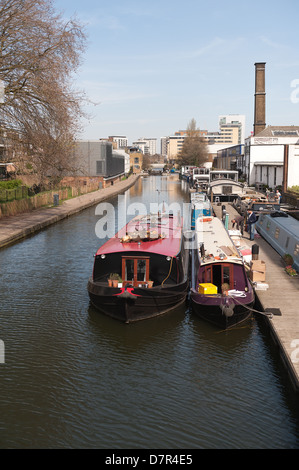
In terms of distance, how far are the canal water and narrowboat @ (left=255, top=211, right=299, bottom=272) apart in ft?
18.8

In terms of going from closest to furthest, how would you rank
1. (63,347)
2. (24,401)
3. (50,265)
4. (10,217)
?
1. (24,401)
2. (63,347)
3. (50,265)
4. (10,217)

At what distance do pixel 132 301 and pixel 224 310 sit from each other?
3.10 m

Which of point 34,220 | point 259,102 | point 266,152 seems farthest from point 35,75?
point 259,102

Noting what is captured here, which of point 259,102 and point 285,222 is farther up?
point 259,102

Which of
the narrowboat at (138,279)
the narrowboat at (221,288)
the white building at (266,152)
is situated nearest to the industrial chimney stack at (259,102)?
the white building at (266,152)

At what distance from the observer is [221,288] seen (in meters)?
16.0

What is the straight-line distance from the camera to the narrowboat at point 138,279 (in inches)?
615

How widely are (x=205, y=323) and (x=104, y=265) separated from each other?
434 centimetres

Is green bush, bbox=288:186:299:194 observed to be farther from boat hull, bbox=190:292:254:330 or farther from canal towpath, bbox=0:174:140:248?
boat hull, bbox=190:292:254:330

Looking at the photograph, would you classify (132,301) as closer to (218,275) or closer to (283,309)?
(218,275)

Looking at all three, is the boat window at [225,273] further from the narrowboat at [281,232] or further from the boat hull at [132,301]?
the narrowboat at [281,232]
